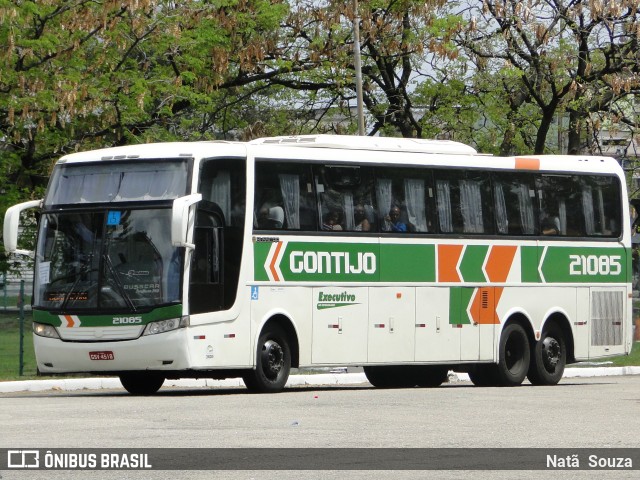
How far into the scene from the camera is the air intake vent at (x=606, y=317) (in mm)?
25500

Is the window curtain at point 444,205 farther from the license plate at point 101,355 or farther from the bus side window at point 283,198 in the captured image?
the license plate at point 101,355

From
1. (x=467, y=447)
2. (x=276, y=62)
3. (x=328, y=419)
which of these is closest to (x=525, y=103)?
(x=276, y=62)

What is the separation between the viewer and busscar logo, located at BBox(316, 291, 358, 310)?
21375 mm

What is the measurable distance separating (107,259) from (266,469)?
9.62 m

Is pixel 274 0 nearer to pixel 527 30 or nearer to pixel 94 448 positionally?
pixel 527 30

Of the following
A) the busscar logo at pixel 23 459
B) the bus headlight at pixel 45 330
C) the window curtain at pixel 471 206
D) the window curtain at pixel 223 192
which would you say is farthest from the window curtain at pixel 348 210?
the busscar logo at pixel 23 459

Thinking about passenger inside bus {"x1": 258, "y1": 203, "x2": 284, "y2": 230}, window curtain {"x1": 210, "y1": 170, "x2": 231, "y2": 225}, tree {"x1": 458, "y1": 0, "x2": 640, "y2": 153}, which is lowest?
passenger inside bus {"x1": 258, "y1": 203, "x2": 284, "y2": 230}

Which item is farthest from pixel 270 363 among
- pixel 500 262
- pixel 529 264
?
pixel 529 264

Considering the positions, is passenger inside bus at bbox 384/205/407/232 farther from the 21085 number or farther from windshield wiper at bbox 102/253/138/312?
windshield wiper at bbox 102/253/138/312

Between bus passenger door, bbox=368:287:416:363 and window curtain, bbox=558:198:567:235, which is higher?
window curtain, bbox=558:198:567:235

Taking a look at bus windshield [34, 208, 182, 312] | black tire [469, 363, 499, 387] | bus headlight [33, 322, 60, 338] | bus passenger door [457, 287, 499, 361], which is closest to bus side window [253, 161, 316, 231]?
bus windshield [34, 208, 182, 312]

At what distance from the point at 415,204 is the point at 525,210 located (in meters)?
2.40

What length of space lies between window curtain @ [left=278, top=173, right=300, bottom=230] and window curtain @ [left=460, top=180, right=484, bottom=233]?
331 centimetres

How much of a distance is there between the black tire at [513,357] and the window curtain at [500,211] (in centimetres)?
158
